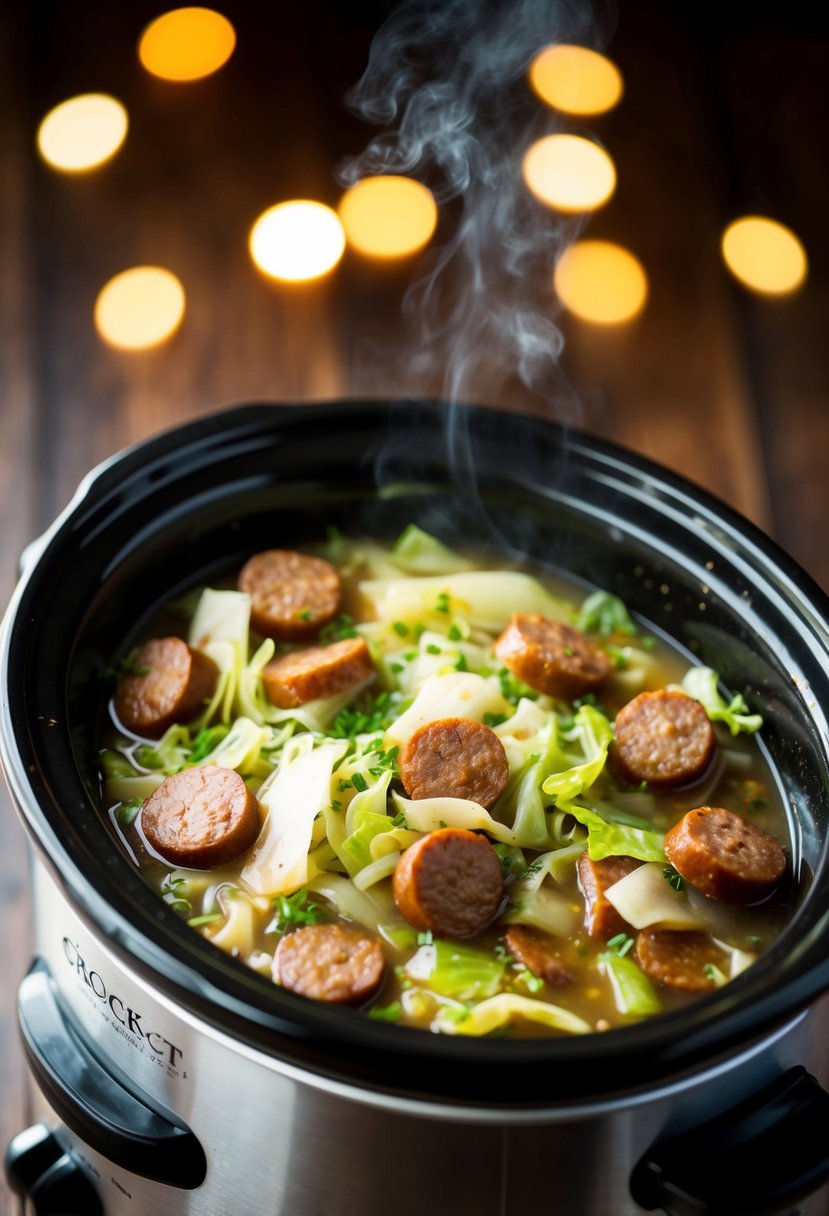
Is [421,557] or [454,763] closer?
[454,763]

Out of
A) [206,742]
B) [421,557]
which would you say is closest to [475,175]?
[421,557]

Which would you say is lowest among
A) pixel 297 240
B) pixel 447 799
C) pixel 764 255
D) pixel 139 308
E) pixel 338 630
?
pixel 447 799

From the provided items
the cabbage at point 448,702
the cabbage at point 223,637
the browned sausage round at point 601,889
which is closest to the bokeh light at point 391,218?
the cabbage at point 223,637

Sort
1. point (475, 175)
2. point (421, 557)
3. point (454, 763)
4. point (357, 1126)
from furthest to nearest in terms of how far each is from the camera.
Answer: point (475, 175)
point (421, 557)
point (454, 763)
point (357, 1126)

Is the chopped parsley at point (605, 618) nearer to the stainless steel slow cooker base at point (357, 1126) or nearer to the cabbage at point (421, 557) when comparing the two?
the cabbage at point (421, 557)

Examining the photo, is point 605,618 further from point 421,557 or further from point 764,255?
point 764,255
